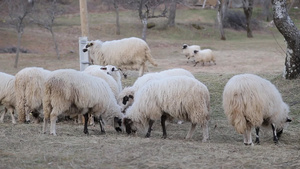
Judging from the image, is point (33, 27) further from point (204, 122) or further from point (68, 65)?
point (204, 122)

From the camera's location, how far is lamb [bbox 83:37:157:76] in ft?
52.6

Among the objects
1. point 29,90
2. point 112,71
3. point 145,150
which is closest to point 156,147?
point 145,150

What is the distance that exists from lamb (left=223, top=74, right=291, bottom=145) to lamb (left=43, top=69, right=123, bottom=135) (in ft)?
8.50

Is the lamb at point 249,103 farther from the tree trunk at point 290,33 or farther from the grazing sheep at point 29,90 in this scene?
the tree trunk at point 290,33

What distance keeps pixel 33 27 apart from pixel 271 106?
32.8 metres

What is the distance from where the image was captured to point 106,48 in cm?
1631

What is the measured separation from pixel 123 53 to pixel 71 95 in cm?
757

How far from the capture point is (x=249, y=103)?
788cm

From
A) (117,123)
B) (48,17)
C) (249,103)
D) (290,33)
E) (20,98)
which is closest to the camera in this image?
(249,103)

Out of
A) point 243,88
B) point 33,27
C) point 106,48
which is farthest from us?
A: point 33,27

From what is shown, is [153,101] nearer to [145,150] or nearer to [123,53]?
[145,150]

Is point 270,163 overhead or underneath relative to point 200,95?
underneath

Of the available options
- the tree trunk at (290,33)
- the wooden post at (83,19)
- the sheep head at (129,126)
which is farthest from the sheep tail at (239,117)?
the wooden post at (83,19)

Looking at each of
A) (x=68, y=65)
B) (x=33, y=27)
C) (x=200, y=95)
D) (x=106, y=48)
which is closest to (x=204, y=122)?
(x=200, y=95)
